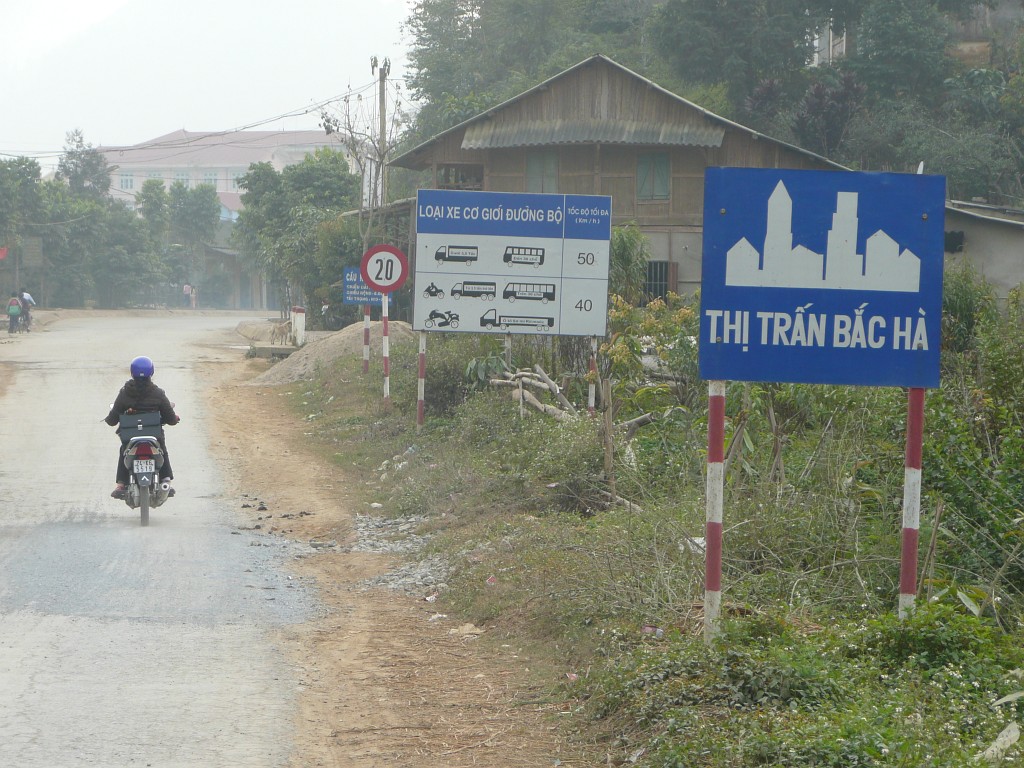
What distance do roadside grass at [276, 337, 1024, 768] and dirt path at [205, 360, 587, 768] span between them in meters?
0.21

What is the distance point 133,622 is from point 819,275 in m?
4.50

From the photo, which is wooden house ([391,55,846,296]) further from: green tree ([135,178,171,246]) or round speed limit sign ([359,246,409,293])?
green tree ([135,178,171,246])

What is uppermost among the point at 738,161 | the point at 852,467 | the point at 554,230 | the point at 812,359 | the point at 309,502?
the point at 738,161

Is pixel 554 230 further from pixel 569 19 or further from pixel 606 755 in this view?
pixel 569 19

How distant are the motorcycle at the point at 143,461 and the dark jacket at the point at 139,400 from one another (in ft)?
0.22

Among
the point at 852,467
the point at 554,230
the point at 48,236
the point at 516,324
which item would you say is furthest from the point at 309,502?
the point at 48,236

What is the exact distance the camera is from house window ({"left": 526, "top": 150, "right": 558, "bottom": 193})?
32219 millimetres

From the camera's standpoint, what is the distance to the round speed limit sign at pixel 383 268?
55.2ft

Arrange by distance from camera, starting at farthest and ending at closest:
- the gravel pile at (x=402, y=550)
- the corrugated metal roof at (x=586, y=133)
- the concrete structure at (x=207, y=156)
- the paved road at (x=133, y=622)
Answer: the concrete structure at (x=207, y=156), the corrugated metal roof at (x=586, y=133), the gravel pile at (x=402, y=550), the paved road at (x=133, y=622)

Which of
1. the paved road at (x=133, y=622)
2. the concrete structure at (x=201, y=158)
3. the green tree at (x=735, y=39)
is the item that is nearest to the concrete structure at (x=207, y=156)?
the concrete structure at (x=201, y=158)

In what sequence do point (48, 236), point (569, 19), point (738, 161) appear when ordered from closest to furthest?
point (738, 161) < point (569, 19) < point (48, 236)

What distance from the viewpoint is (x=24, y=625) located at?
6.77 metres

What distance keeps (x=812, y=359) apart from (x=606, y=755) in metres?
1.96

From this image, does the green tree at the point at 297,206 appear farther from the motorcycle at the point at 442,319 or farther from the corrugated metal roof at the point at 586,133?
the motorcycle at the point at 442,319
